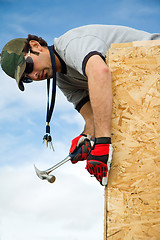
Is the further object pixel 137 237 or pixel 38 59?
pixel 38 59

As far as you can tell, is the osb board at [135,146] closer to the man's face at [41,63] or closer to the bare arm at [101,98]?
the bare arm at [101,98]

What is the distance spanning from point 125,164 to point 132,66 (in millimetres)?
718

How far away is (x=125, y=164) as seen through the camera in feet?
6.65

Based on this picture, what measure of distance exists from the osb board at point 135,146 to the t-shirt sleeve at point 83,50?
141 millimetres

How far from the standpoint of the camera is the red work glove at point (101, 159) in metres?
1.97

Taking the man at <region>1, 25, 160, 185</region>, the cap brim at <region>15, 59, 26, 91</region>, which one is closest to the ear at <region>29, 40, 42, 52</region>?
the man at <region>1, 25, 160, 185</region>

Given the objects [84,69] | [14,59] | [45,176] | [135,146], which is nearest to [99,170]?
[135,146]

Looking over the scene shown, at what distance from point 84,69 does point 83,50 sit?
163 millimetres

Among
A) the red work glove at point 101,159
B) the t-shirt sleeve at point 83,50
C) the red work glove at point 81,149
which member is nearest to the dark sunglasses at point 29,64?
the t-shirt sleeve at point 83,50

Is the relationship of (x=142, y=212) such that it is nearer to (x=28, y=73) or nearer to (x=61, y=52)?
(x=61, y=52)

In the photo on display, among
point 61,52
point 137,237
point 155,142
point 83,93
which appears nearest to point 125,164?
point 155,142

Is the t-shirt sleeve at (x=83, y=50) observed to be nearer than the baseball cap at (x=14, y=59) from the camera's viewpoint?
Yes

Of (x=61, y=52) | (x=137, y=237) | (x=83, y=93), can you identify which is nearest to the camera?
(x=137, y=237)

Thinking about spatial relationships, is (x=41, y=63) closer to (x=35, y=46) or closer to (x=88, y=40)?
(x=35, y=46)
